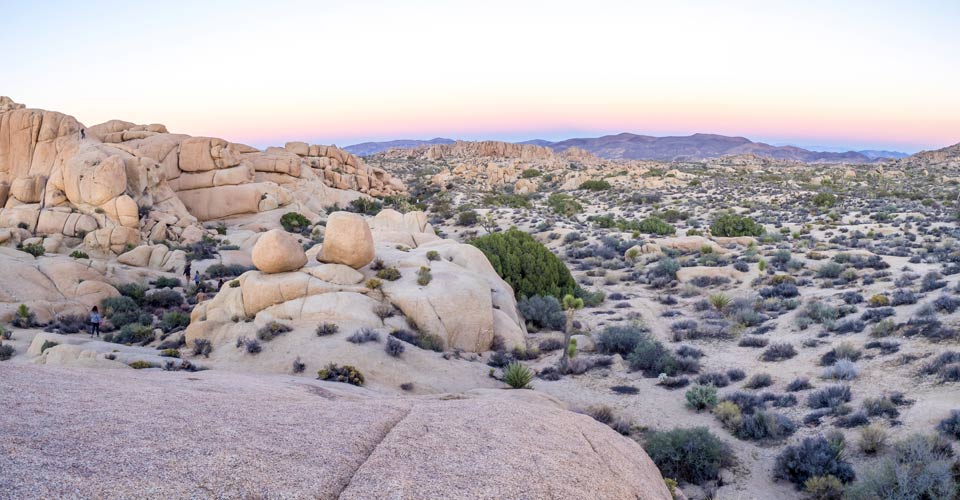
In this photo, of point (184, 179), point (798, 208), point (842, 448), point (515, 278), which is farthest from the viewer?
point (798, 208)

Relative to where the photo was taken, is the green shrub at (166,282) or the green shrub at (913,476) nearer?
the green shrub at (913,476)

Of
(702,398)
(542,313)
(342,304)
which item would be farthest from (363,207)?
(702,398)

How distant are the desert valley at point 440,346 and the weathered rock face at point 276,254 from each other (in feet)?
0.34

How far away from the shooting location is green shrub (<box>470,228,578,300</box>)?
2062cm

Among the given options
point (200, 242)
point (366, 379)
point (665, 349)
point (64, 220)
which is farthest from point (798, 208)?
point (64, 220)

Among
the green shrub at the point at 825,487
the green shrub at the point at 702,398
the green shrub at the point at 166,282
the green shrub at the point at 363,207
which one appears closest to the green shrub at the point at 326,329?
the green shrub at the point at 702,398

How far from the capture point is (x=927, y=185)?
5022cm

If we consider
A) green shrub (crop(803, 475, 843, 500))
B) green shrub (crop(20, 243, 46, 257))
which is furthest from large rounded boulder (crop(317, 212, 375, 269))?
green shrub (crop(20, 243, 46, 257))

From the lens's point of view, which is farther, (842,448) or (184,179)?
(184,179)

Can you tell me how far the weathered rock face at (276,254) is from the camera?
14734 millimetres

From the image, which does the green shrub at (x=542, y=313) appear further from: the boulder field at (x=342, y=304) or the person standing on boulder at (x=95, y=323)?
the person standing on boulder at (x=95, y=323)

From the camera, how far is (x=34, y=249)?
22703 millimetres

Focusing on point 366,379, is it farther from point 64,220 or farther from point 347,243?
point 64,220

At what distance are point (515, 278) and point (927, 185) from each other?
53.3m
